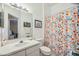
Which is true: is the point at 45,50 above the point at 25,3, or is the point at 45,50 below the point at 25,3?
below

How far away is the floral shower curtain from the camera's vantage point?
5.84ft

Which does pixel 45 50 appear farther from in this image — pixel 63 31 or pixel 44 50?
pixel 63 31

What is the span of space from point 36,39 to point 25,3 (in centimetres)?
64

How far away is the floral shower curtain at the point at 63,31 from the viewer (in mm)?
1779

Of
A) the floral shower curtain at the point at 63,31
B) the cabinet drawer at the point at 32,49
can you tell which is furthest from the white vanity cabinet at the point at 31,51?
the floral shower curtain at the point at 63,31

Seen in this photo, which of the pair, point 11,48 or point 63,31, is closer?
point 11,48

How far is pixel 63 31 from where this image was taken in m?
1.83

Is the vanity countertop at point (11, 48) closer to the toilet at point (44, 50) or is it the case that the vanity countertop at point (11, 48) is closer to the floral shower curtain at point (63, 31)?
the toilet at point (44, 50)

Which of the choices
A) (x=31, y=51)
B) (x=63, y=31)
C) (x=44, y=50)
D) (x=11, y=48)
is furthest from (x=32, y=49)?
(x=63, y=31)

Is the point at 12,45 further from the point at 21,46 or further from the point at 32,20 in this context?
the point at 32,20

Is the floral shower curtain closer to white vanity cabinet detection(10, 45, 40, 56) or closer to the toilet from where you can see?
the toilet

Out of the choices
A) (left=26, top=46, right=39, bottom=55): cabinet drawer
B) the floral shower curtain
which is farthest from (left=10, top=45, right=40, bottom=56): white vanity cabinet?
the floral shower curtain

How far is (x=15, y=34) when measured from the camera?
5.79ft

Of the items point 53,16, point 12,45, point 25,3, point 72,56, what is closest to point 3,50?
point 12,45
